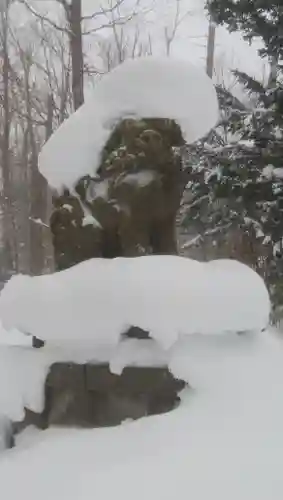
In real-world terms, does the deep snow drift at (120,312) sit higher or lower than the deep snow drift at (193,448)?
higher

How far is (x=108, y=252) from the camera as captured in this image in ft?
11.3

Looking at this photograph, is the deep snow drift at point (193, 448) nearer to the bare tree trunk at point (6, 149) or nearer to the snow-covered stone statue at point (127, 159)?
the snow-covered stone statue at point (127, 159)

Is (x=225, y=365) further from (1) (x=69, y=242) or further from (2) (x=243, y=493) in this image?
(1) (x=69, y=242)

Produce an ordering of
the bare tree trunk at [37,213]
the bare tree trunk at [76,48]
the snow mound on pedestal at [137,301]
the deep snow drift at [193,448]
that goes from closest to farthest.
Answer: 1. the deep snow drift at [193,448]
2. the snow mound on pedestal at [137,301]
3. the bare tree trunk at [76,48]
4. the bare tree trunk at [37,213]

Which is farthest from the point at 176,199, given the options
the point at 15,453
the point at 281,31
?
the point at 281,31

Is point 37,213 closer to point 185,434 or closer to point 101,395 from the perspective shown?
point 101,395

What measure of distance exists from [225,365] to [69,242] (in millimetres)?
1156

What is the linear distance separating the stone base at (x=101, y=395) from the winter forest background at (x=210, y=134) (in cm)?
281

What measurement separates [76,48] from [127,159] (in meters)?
6.73

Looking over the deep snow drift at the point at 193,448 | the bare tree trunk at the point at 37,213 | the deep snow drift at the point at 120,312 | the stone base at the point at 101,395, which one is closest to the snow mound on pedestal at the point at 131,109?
the deep snow drift at the point at 120,312

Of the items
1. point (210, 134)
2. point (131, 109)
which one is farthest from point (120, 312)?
point (210, 134)

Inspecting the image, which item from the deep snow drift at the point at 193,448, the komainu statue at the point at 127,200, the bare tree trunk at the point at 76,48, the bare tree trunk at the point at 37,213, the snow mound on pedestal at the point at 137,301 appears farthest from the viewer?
the bare tree trunk at the point at 37,213

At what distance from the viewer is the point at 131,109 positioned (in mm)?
3410

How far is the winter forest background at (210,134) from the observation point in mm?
5590
